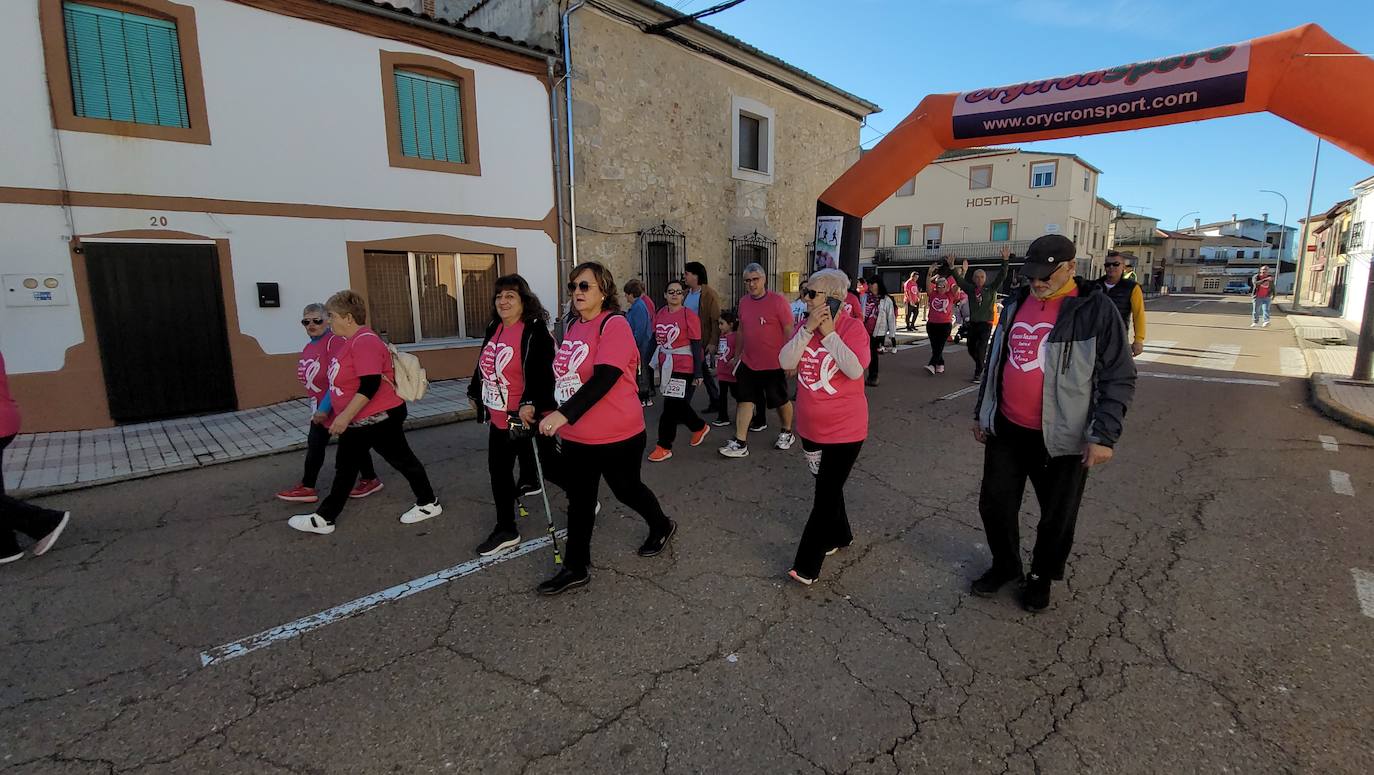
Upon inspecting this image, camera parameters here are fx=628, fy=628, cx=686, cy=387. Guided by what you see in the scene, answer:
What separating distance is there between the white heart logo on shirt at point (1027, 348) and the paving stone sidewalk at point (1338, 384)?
6.58m

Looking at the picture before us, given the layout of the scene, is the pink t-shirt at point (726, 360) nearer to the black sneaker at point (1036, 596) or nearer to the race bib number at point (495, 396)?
the race bib number at point (495, 396)

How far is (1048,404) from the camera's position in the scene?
3002mm

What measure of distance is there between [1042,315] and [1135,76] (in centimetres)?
781

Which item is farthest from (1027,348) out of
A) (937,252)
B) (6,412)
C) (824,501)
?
(937,252)

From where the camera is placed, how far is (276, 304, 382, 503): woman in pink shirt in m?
4.43

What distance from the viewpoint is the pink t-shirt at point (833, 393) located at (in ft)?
10.9

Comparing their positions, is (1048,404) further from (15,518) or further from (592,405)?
(15,518)

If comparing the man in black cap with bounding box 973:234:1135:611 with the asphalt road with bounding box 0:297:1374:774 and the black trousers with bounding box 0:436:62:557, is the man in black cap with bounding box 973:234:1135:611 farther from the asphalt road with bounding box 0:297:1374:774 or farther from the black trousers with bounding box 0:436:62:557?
the black trousers with bounding box 0:436:62:557

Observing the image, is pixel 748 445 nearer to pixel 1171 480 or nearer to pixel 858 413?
pixel 858 413

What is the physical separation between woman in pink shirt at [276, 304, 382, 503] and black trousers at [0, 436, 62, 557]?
1.29 metres

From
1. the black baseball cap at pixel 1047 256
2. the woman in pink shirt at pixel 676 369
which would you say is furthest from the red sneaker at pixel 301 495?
the black baseball cap at pixel 1047 256

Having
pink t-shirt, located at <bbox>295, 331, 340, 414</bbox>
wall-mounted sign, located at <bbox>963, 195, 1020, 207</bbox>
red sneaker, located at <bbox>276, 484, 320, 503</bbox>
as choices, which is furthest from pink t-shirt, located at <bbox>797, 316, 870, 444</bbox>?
wall-mounted sign, located at <bbox>963, 195, 1020, 207</bbox>

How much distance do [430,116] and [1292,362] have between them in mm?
16132

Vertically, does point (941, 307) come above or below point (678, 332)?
above
